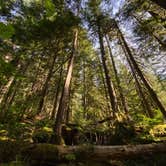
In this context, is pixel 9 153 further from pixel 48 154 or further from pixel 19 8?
pixel 19 8

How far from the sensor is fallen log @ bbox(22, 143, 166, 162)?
6118 mm

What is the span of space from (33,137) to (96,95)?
14.1 metres

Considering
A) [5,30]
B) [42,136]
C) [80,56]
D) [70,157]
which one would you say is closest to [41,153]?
[70,157]

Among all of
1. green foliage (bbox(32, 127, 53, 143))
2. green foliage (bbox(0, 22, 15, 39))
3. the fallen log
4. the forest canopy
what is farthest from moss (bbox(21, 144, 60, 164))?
green foliage (bbox(0, 22, 15, 39))

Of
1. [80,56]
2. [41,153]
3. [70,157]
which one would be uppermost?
[80,56]

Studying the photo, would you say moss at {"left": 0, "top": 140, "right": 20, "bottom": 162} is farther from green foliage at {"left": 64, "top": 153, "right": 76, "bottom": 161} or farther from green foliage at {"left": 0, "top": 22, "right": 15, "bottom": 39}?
green foliage at {"left": 0, "top": 22, "right": 15, "bottom": 39}

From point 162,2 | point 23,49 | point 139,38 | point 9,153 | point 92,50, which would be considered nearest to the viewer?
point 162,2

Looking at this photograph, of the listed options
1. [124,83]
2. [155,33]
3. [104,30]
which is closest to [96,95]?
[124,83]

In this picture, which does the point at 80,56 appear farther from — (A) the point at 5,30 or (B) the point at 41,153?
(A) the point at 5,30

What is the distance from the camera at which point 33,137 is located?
9.17m

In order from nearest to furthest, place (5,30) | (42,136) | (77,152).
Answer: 1. (5,30)
2. (77,152)
3. (42,136)

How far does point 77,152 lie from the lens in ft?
20.8

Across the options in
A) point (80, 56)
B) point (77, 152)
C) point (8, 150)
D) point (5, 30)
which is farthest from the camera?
point (80, 56)

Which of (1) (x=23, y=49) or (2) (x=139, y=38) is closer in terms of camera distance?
(2) (x=139, y=38)
